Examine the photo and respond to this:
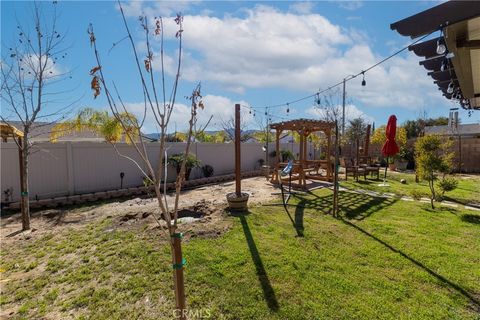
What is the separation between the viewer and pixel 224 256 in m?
3.91

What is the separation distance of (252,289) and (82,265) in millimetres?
2402

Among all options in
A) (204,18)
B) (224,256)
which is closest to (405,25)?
(204,18)

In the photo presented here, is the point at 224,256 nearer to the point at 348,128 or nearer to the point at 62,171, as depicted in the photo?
the point at 62,171

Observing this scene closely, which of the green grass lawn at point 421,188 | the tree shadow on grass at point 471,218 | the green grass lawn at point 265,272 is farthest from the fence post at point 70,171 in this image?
the tree shadow on grass at point 471,218

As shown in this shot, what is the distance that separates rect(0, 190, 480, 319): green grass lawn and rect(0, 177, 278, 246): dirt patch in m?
0.36

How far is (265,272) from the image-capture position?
11.4 feet

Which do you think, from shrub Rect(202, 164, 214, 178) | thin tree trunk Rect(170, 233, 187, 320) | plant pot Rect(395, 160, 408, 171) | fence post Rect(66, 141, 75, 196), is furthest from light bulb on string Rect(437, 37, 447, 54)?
plant pot Rect(395, 160, 408, 171)

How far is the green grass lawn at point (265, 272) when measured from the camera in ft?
9.29

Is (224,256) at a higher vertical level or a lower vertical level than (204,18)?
lower

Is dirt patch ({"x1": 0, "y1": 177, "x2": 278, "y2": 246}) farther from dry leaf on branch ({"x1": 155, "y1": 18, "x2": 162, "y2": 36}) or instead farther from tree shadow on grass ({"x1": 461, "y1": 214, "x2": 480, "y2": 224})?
Result: tree shadow on grass ({"x1": 461, "y1": 214, "x2": 480, "y2": 224})

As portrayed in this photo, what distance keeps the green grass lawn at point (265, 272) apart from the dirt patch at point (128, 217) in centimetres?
36

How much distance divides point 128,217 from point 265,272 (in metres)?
3.64

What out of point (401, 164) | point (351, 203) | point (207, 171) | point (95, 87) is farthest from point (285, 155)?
point (95, 87)

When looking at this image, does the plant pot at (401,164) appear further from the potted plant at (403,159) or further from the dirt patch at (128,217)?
the dirt patch at (128,217)
